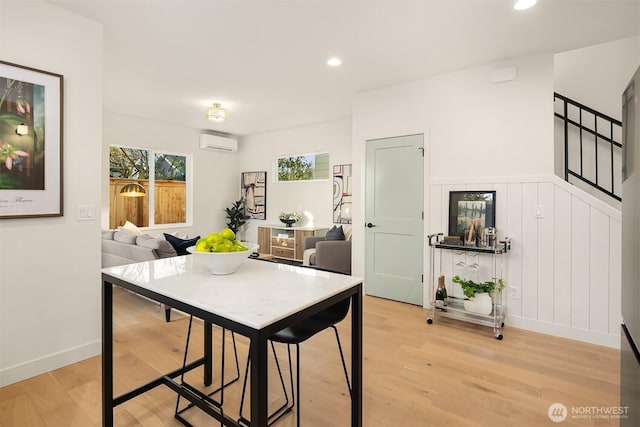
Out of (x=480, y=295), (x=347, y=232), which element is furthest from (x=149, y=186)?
(x=480, y=295)

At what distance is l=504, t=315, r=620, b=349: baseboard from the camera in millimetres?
2741

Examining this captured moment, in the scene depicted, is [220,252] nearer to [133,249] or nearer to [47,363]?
[47,363]

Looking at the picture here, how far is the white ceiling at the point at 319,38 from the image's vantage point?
2365mm

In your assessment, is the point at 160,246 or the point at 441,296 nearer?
the point at 441,296

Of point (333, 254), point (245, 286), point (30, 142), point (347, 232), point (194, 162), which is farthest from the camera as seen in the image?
point (194, 162)

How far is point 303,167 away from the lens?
6.47m

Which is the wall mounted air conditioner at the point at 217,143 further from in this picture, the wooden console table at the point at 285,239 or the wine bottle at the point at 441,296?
the wine bottle at the point at 441,296

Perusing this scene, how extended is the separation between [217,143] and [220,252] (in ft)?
18.8

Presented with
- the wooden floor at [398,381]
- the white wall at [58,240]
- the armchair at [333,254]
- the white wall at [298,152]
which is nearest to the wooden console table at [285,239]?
the white wall at [298,152]

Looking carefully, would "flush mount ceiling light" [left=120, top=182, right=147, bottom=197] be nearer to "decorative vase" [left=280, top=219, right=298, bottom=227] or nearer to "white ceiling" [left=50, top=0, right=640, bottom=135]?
"white ceiling" [left=50, top=0, right=640, bottom=135]

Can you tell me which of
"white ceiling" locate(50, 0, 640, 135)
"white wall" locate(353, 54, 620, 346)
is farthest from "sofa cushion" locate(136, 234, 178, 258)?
"white wall" locate(353, 54, 620, 346)

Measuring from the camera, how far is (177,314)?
11.3ft

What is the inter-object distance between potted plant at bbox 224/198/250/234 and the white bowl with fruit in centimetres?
566

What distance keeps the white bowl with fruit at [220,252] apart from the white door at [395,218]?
103 inches
